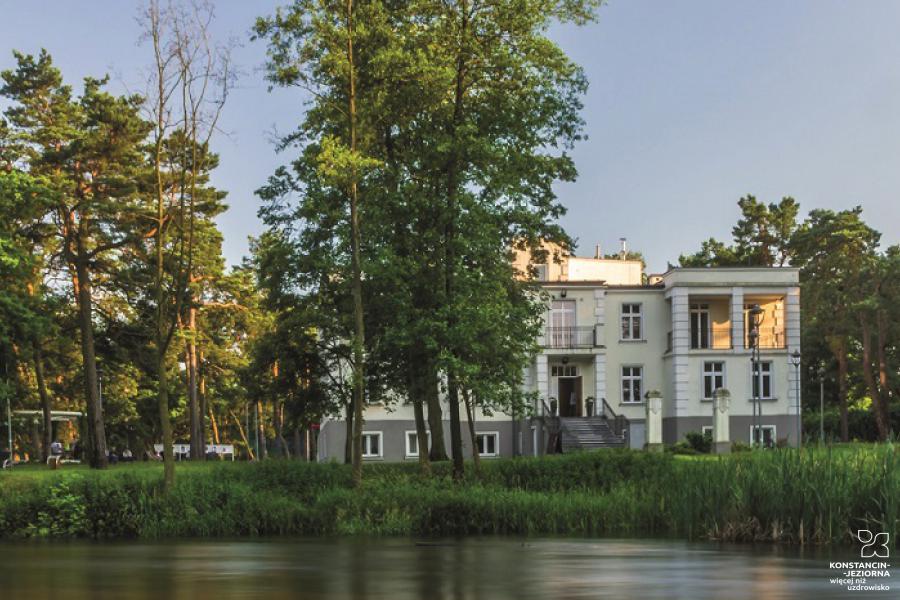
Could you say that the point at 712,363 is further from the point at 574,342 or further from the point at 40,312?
the point at 40,312

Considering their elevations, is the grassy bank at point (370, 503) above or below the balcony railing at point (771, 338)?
below

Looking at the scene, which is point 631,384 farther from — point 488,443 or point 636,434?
point 488,443

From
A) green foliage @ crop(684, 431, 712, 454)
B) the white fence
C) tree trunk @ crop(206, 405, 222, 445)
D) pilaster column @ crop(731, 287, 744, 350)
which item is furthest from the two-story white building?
tree trunk @ crop(206, 405, 222, 445)

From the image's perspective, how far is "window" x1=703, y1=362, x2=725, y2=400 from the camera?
203 feet

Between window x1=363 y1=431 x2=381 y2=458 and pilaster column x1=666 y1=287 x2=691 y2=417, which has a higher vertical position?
pilaster column x1=666 y1=287 x2=691 y2=417

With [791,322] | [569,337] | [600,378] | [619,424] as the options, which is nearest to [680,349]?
[600,378]

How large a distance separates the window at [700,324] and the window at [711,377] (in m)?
1.29

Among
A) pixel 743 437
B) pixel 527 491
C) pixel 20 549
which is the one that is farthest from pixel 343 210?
pixel 743 437

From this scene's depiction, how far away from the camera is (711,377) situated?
2445 inches

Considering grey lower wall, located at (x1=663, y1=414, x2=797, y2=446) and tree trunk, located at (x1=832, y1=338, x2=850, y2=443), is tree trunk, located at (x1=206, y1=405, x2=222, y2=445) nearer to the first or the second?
grey lower wall, located at (x1=663, y1=414, x2=797, y2=446)

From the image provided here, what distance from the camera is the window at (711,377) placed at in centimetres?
6200

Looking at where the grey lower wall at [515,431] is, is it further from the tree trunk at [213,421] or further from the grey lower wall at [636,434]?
the tree trunk at [213,421]

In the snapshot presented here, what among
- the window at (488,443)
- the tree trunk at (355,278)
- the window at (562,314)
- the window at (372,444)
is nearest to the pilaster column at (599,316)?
the window at (562,314)

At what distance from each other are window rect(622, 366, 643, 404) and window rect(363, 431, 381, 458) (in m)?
12.4
